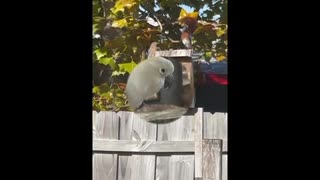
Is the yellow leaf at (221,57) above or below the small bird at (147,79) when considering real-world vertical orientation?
above

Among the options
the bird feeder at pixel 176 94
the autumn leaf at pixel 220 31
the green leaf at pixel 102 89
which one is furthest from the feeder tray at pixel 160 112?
the autumn leaf at pixel 220 31

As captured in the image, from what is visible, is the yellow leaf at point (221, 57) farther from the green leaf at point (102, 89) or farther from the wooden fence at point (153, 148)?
the green leaf at point (102, 89)

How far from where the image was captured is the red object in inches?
46.4

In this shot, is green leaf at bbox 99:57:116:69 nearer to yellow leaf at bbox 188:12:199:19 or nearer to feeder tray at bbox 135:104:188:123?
feeder tray at bbox 135:104:188:123

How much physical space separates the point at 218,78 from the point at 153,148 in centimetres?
27

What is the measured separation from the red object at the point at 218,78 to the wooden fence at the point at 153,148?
0.09 meters

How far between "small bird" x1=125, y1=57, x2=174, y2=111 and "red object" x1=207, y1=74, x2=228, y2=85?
0.12 metres

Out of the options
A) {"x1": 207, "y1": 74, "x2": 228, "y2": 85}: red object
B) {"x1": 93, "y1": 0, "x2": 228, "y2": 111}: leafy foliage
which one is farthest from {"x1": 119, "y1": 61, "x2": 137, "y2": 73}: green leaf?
{"x1": 207, "y1": 74, "x2": 228, "y2": 85}: red object

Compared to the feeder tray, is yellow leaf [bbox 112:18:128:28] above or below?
above

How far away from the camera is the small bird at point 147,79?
1.27m
